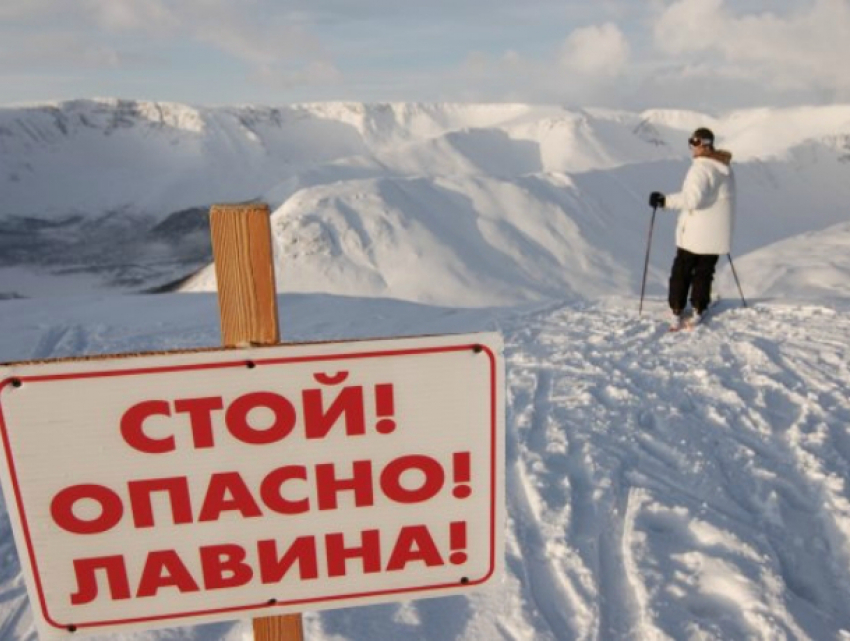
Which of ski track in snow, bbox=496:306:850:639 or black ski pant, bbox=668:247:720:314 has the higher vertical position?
black ski pant, bbox=668:247:720:314

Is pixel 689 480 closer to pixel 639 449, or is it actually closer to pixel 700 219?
pixel 639 449

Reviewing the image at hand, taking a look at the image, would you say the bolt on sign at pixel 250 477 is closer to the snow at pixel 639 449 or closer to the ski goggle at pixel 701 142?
the snow at pixel 639 449

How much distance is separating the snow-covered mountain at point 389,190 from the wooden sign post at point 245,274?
56.5ft

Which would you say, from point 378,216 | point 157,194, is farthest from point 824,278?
point 157,194

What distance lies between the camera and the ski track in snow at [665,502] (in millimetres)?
2578

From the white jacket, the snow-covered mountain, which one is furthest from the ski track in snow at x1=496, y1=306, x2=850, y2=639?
the snow-covered mountain

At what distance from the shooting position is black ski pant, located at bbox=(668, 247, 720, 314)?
6.09m

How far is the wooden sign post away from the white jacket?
5.38 metres

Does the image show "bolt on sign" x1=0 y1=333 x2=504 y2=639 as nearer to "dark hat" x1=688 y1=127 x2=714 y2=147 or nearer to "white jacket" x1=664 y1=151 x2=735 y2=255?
"white jacket" x1=664 y1=151 x2=735 y2=255

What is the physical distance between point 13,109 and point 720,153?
140 meters

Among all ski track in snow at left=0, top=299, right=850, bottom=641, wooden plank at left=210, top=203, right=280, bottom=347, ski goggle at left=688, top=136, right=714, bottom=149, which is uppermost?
ski goggle at left=688, top=136, right=714, bottom=149

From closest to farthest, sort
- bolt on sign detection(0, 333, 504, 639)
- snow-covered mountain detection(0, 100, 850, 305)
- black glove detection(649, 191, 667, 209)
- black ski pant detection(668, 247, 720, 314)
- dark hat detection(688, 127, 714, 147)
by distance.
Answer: bolt on sign detection(0, 333, 504, 639)
dark hat detection(688, 127, 714, 147)
black glove detection(649, 191, 667, 209)
black ski pant detection(668, 247, 720, 314)
snow-covered mountain detection(0, 100, 850, 305)

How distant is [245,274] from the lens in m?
1.33

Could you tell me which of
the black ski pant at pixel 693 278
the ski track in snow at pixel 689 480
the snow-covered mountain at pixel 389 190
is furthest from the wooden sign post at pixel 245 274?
the snow-covered mountain at pixel 389 190
